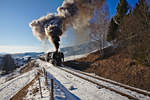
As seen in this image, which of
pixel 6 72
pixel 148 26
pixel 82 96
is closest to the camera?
pixel 82 96

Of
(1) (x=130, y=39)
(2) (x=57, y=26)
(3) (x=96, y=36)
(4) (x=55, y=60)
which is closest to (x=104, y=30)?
(3) (x=96, y=36)

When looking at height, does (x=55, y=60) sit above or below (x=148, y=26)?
below

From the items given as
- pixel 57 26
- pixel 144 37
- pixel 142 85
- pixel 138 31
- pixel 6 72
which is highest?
pixel 57 26

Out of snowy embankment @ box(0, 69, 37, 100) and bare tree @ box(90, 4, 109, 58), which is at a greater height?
bare tree @ box(90, 4, 109, 58)

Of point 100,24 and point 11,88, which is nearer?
point 11,88

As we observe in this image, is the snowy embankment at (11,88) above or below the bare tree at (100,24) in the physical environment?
below

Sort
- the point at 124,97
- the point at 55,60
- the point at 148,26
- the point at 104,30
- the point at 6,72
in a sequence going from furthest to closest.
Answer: the point at 6,72 → the point at 55,60 → the point at 104,30 → the point at 148,26 → the point at 124,97

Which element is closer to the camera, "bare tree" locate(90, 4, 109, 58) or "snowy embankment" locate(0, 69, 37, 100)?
"snowy embankment" locate(0, 69, 37, 100)

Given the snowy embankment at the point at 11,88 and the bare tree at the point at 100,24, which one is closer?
the snowy embankment at the point at 11,88

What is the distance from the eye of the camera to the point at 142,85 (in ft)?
26.2

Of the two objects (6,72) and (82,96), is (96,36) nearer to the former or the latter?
(82,96)

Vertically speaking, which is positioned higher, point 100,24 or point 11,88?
point 100,24

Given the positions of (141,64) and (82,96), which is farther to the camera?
(141,64)

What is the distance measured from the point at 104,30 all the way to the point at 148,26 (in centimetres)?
848
